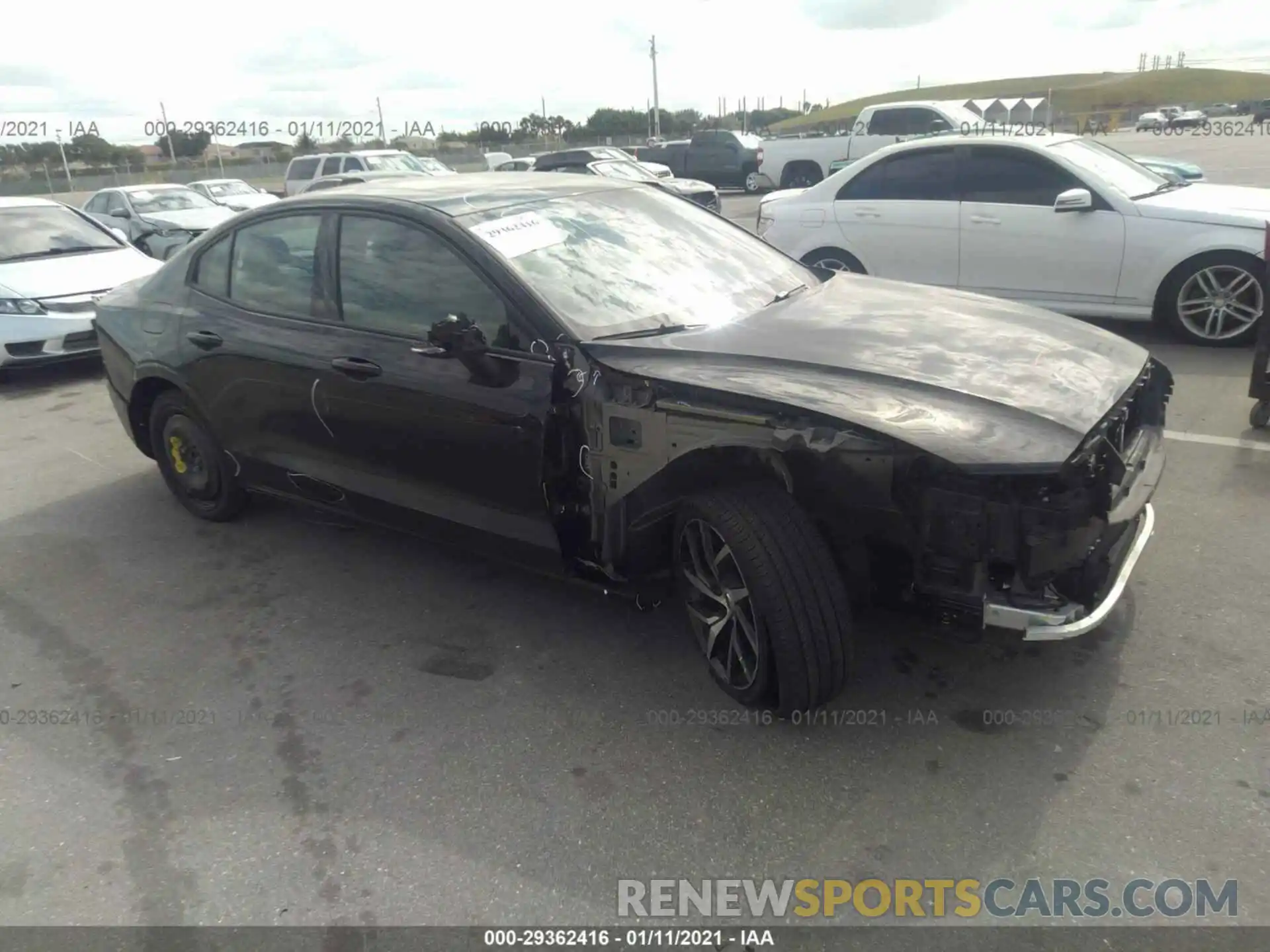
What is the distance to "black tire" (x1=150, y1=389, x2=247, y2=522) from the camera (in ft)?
15.5

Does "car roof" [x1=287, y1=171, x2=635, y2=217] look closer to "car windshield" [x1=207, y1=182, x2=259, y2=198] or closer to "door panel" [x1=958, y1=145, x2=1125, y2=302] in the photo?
"door panel" [x1=958, y1=145, x2=1125, y2=302]

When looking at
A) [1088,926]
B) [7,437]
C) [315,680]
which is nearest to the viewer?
[1088,926]

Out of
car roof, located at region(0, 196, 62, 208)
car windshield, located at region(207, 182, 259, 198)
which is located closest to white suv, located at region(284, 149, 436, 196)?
car windshield, located at region(207, 182, 259, 198)

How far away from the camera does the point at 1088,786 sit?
2.72m

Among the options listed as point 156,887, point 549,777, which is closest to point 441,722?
point 549,777

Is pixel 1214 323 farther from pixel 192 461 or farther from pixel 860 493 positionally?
pixel 192 461

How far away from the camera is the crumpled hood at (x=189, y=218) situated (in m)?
14.5

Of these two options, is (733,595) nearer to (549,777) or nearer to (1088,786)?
(549,777)

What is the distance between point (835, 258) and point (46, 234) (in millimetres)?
7409

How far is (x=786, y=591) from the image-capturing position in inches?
110

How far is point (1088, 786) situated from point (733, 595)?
Answer: 3.70 ft

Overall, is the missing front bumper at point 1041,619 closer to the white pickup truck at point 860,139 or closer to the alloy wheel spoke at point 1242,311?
the alloy wheel spoke at point 1242,311

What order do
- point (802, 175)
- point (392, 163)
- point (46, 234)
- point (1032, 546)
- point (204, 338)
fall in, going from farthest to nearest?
point (802, 175)
point (392, 163)
point (46, 234)
point (204, 338)
point (1032, 546)

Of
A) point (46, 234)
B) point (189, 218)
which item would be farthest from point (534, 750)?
point (189, 218)
